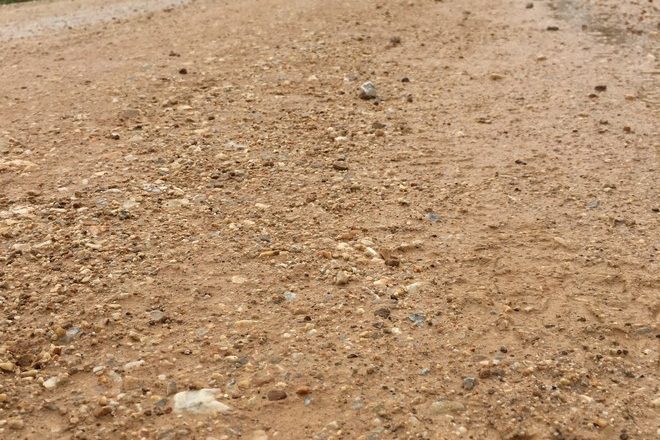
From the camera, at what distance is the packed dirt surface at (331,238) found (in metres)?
2.83

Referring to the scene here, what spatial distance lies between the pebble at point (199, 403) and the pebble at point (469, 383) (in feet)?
2.67

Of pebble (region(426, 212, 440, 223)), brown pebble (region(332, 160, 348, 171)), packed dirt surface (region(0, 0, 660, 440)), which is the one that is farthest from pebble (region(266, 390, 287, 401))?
brown pebble (region(332, 160, 348, 171))

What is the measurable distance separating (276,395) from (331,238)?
1.06 metres

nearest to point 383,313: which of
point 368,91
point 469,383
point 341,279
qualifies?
point 341,279

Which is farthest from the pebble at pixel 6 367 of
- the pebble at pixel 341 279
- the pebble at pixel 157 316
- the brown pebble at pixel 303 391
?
the pebble at pixel 341 279

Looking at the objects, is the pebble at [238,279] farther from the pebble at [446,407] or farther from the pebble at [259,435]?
the pebble at [446,407]

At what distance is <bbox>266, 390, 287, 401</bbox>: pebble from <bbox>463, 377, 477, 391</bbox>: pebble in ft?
2.05

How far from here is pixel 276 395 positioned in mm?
2836

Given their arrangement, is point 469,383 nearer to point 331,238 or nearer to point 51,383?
point 331,238

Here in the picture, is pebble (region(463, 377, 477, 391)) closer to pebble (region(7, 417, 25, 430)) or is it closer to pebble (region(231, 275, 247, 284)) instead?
pebble (region(231, 275, 247, 284))

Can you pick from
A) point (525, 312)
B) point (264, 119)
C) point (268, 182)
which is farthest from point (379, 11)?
point (525, 312)

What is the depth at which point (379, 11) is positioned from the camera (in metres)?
6.87

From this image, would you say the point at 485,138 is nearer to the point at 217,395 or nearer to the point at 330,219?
the point at 330,219

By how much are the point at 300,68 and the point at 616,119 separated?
2.07m
